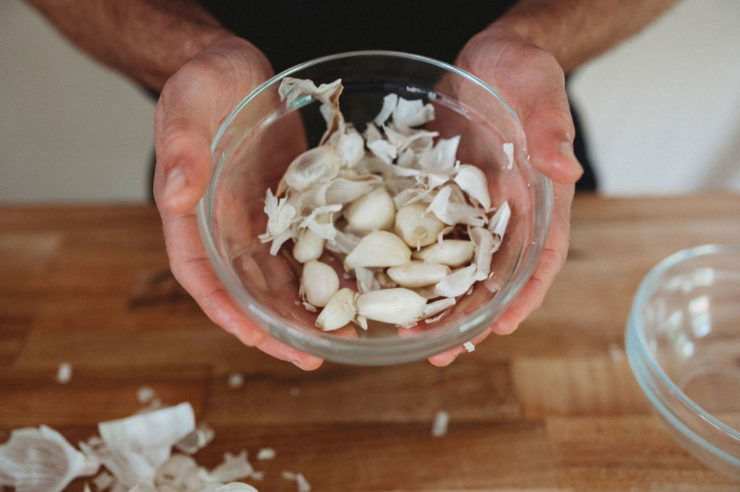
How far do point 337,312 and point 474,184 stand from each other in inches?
6.7

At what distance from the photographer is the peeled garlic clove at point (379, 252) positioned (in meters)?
0.53

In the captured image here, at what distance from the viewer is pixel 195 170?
0.43 meters

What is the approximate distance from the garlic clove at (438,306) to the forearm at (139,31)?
387mm

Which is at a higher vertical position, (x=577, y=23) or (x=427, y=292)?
(x=577, y=23)

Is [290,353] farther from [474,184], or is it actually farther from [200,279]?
[474,184]

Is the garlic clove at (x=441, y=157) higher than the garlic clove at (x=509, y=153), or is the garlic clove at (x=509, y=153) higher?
the garlic clove at (x=509, y=153)

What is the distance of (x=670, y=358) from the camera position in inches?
25.5

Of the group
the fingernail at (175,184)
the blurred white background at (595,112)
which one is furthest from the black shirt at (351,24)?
the blurred white background at (595,112)

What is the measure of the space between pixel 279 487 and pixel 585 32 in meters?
0.64

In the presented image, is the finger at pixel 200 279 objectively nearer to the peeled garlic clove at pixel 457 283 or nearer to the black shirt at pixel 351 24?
the peeled garlic clove at pixel 457 283

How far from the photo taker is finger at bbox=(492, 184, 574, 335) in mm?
480

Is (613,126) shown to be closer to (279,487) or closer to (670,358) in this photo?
(670,358)

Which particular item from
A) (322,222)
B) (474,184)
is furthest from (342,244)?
(474,184)

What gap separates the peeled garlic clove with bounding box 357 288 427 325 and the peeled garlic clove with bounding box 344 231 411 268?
38mm
